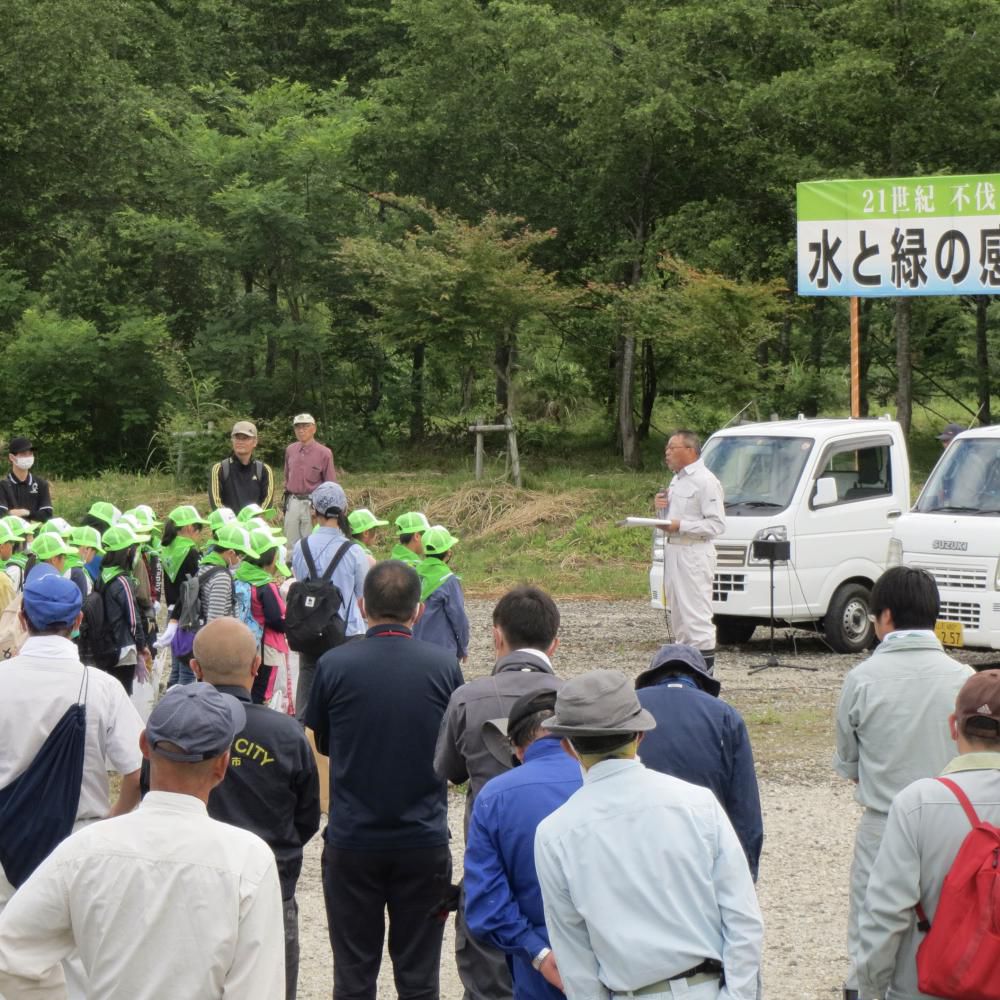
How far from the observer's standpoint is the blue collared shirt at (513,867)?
161 inches

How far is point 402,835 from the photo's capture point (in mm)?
5500

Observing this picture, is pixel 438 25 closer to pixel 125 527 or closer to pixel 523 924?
pixel 125 527

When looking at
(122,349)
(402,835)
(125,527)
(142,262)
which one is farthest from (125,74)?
Answer: (402,835)

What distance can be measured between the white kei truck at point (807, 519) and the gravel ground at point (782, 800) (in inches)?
18.6

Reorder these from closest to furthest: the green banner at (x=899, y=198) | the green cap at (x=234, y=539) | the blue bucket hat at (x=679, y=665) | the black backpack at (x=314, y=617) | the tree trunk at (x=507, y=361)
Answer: the blue bucket hat at (x=679, y=665)
the black backpack at (x=314, y=617)
the green cap at (x=234, y=539)
the green banner at (x=899, y=198)
the tree trunk at (x=507, y=361)

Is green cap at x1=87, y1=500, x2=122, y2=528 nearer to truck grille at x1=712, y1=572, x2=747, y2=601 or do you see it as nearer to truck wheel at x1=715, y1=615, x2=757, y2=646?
truck grille at x1=712, y1=572, x2=747, y2=601

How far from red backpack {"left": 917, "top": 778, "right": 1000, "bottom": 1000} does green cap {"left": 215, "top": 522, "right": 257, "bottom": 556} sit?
617cm

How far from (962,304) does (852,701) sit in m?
24.4

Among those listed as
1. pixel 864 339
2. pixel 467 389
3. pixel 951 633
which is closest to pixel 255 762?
pixel 951 633

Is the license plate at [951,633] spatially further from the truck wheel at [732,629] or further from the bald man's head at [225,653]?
the bald man's head at [225,653]

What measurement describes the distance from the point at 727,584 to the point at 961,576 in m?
2.41

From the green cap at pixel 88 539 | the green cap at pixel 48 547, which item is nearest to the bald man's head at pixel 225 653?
the green cap at pixel 48 547

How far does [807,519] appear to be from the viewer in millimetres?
14547

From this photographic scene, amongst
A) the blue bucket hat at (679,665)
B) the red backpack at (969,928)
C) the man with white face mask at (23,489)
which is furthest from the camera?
the man with white face mask at (23,489)
